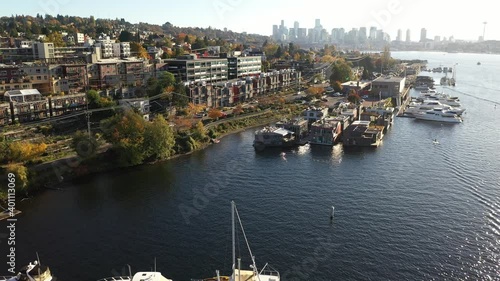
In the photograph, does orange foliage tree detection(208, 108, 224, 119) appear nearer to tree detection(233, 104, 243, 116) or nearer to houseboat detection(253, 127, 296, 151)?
tree detection(233, 104, 243, 116)

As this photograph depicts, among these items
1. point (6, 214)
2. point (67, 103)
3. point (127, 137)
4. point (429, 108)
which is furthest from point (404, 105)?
point (6, 214)

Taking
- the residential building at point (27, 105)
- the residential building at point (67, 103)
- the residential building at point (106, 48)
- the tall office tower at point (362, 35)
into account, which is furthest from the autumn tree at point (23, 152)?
the tall office tower at point (362, 35)

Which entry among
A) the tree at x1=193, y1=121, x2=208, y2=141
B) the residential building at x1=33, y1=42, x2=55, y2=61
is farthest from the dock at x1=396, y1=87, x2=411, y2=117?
the residential building at x1=33, y1=42, x2=55, y2=61

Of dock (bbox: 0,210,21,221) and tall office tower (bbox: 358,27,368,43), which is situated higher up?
tall office tower (bbox: 358,27,368,43)

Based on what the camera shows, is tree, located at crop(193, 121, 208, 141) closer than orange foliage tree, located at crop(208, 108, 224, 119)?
Yes

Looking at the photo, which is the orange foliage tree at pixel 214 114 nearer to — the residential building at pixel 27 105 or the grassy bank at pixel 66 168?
the grassy bank at pixel 66 168
